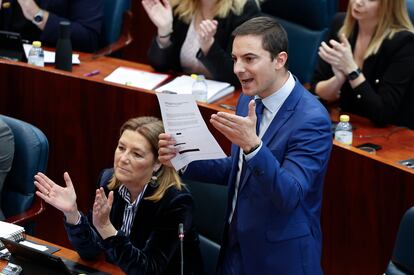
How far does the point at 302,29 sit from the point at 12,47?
1441mm

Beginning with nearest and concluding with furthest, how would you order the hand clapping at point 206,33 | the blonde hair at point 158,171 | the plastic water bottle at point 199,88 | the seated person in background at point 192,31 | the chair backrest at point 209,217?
the blonde hair at point 158,171, the chair backrest at point 209,217, the plastic water bottle at point 199,88, the hand clapping at point 206,33, the seated person in background at point 192,31

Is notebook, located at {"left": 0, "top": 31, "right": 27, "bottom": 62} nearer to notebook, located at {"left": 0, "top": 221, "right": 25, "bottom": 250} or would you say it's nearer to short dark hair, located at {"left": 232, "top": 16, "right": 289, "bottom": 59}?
notebook, located at {"left": 0, "top": 221, "right": 25, "bottom": 250}

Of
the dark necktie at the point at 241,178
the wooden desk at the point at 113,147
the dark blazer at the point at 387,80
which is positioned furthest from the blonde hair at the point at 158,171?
the dark blazer at the point at 387,80

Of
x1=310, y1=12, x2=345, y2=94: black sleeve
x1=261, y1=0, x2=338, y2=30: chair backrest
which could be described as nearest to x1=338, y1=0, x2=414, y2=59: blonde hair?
x1=310, y1=12, x2=345, y2=94: black sleeve

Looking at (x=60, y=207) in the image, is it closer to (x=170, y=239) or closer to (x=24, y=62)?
(x=170, y=239)

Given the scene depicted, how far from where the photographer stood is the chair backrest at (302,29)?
443cm

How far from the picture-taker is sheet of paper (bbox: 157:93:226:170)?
8.54 ft

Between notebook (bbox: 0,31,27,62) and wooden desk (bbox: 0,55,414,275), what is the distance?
24cm

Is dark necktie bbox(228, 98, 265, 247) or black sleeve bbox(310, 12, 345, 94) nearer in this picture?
dark necktie bbox(228, 98, 265, 247)

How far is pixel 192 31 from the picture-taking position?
4.36m

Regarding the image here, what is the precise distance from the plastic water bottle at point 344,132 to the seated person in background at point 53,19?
5.90ft

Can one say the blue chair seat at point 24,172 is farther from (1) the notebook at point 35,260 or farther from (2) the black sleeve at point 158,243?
(1) the notebook at point 35,260

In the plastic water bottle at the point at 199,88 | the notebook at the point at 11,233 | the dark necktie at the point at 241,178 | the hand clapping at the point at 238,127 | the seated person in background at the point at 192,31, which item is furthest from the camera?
the seated person in background at the point at 192,31

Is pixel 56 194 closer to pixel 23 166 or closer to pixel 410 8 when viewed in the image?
pixel 23 166
